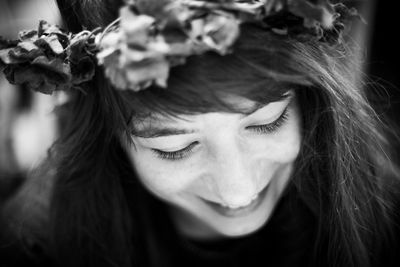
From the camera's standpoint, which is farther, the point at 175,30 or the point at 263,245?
the point at 263,245

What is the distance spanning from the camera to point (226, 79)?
78 cm

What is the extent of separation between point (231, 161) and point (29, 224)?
0.90m

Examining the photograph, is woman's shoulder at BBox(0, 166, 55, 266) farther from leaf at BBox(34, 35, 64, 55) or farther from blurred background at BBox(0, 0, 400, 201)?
leaf at BBox(34, 35, 64, 55)

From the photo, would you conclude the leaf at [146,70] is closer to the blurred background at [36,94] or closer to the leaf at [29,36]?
the leaf at [29,36]

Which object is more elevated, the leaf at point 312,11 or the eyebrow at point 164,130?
the leaf at point 312,11

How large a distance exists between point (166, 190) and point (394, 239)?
660mm

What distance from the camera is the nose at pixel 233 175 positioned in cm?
89

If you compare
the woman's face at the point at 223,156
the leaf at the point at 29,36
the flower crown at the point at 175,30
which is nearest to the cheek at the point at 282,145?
the woman's face at the point at 223,156

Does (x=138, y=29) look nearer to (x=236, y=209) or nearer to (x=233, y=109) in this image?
(x=233, y=109)

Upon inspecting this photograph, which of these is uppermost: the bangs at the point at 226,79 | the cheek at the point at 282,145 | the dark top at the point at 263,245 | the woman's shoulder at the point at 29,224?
the bangs at the point at 226,79

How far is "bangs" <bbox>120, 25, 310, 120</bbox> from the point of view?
0.77m

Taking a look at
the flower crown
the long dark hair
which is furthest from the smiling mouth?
the flower crown

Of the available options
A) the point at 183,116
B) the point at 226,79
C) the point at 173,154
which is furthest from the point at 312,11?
A: the point at 173,154

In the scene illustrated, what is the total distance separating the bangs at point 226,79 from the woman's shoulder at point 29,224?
65 centimetres
